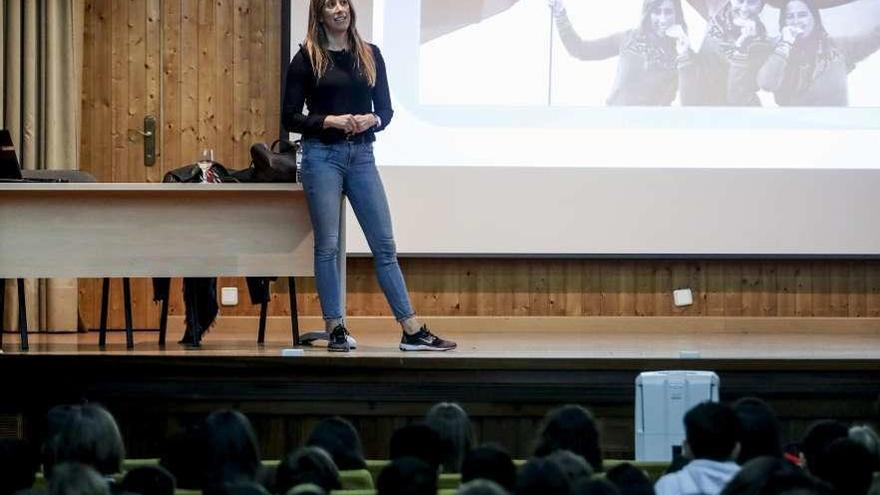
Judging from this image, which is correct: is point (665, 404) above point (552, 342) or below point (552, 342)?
below

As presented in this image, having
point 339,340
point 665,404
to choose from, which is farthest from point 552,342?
point 665,404

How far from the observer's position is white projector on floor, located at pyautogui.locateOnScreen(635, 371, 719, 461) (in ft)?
15.3

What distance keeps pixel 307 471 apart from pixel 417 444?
14.1 inches

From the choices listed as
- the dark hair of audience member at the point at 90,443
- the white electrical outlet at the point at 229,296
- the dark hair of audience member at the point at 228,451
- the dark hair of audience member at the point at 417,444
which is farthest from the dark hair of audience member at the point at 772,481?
the white electrical outlet at the point at 229,296

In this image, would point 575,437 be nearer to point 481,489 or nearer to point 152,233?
point 481,489

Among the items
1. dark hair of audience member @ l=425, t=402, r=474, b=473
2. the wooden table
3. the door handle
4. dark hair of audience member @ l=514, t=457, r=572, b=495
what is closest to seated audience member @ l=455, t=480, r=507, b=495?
dark hair of audience member @ l=514, t=457, r=572, b=495

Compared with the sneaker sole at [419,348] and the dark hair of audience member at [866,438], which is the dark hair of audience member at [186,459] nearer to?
the dark hair of audience member at [866,438]

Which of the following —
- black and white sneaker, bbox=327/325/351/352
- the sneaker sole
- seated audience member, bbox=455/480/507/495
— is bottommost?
seated audience member, bbox=455/480/507/495

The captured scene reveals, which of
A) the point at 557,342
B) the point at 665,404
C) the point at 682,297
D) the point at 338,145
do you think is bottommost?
the point at 665,404

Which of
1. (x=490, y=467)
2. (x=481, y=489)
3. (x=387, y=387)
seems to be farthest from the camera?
(x=387, y=387)

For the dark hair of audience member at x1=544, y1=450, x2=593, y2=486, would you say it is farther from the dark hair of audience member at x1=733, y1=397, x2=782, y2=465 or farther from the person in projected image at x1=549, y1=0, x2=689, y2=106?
the person in projected image at x1=549, y1=0, x2=689, y2=106

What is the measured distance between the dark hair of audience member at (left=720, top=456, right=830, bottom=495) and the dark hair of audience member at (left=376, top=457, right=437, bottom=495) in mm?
555

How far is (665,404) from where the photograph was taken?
4703 mm

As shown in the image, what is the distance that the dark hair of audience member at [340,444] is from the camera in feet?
11.1
